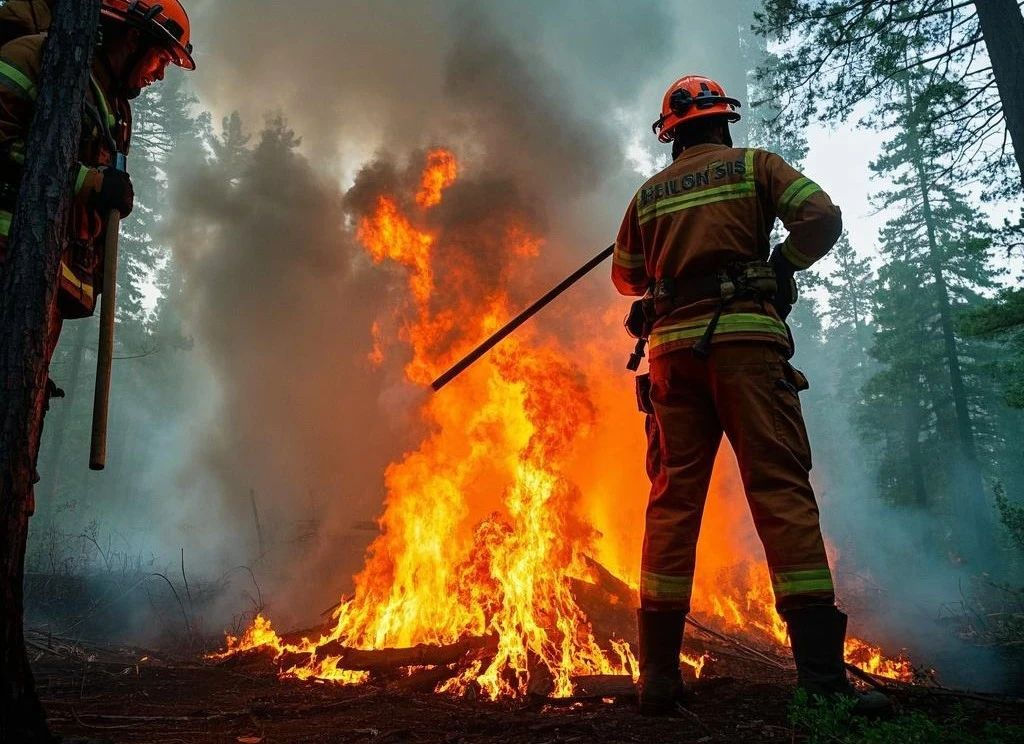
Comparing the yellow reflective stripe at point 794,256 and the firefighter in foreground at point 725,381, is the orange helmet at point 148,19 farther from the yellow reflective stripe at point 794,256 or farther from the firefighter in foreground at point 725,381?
the yellow reflective stripe at point 794,256

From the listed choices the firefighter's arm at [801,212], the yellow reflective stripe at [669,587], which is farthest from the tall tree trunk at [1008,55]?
the yellow reflective stripe at [669,587]

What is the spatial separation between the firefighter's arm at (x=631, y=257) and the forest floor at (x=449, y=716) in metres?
2.39

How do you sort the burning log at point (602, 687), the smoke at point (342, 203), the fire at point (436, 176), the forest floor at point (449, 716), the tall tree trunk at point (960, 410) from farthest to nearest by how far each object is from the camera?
the tall tree trunk at point (960, 410) < the smoke at point (342, 203) < the fire at point (436, 176) < the burning log at point (602, 687) < the forest floor at point (449, 716)

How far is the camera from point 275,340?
11664mm

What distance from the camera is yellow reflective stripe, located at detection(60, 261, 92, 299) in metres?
2.95

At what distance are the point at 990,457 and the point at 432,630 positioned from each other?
25.7 meters

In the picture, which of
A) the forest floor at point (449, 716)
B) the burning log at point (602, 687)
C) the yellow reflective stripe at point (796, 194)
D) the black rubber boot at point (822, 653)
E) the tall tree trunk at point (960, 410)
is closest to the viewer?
the forest floor at point (449, 716)

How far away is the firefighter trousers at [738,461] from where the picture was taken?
264 cm

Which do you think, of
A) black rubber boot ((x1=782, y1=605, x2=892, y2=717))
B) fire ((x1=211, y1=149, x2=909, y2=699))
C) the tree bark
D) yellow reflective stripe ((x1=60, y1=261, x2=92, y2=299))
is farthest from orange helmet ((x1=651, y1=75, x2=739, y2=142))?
the tree bark

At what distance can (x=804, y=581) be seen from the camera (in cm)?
259

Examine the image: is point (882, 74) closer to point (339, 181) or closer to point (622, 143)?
point (622, 143)

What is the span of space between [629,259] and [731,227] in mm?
773

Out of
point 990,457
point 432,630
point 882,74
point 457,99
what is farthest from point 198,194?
point 990,457

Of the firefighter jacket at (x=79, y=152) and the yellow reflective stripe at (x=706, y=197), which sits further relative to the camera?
the yellow reflective stripe at (x=706, y=197)
